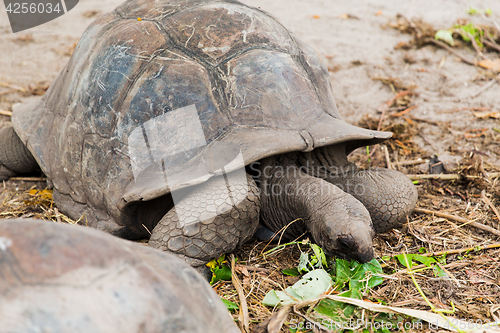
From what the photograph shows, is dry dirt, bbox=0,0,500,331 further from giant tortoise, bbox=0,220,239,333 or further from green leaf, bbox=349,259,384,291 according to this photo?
giant tortoise, bbox=0,220,239,333

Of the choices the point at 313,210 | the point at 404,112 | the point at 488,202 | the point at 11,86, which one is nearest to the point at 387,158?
the point at 488,202

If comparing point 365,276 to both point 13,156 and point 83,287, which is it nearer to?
point 83,287

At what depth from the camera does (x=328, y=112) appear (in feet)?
8.33

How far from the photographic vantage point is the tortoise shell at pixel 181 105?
214 centimetres

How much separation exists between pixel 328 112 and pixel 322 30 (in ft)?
12.9

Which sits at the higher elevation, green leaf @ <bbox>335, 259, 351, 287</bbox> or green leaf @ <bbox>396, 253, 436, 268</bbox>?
green leaf @ <bbox>335, 259, 351, 287</bbox>

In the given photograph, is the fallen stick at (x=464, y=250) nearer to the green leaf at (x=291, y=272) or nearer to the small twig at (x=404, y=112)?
the green leaf at (x=291, y=272)

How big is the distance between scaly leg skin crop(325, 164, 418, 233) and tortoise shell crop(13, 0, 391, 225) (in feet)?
0.85

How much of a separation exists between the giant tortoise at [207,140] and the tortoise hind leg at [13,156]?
59 centimetres

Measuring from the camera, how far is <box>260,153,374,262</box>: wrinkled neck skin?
78.0 inches

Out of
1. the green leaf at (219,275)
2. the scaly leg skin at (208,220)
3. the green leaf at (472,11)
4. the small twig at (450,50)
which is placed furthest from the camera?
the green leaf at (472,11)

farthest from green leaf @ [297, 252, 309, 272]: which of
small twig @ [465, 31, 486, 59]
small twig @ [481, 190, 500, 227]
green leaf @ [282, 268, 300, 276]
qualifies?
small twig @ [465, 31, 486, 59]

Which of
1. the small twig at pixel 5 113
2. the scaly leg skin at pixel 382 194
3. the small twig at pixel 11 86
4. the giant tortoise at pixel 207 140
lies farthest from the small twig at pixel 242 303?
the small twig at pixel 11 86

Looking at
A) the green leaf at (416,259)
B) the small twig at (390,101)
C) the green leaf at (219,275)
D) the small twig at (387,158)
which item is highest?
the green leaf at (219,275)
